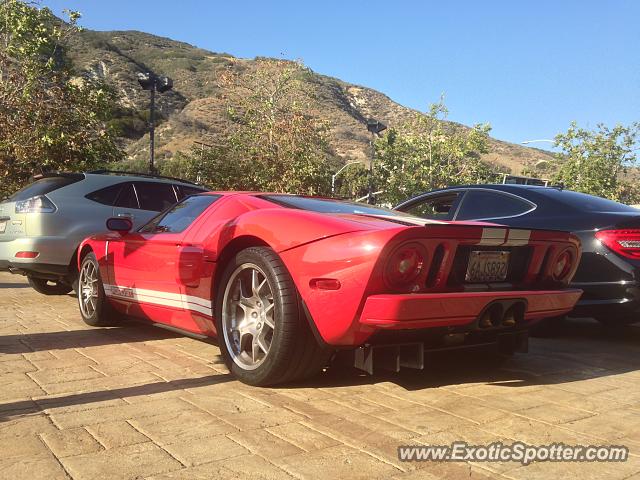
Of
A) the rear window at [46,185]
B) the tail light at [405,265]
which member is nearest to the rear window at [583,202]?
the tail light at [405,265]

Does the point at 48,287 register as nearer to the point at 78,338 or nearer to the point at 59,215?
the point at 59,215

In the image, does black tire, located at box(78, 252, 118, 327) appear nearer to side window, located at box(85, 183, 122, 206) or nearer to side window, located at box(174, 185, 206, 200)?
side window, located at box(85, 183, 122, 206)

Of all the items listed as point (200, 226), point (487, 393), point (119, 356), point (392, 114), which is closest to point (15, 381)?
point (119, 356)

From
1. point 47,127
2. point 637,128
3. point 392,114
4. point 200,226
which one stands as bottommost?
point 200,226

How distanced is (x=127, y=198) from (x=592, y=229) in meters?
5.18

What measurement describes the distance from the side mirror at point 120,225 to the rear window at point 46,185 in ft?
7.39

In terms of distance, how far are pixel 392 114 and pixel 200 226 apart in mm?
86358

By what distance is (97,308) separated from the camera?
203 inches

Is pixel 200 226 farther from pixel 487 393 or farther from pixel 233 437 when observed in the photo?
pixel 487 393

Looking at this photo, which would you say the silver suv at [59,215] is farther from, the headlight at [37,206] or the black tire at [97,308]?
the black tire at [97,308]

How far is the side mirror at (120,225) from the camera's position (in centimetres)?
487

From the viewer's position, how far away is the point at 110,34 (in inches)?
3927

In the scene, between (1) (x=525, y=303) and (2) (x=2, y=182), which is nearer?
(1) (x=525, y=303)

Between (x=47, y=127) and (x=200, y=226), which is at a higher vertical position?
(x=47, y=127)
